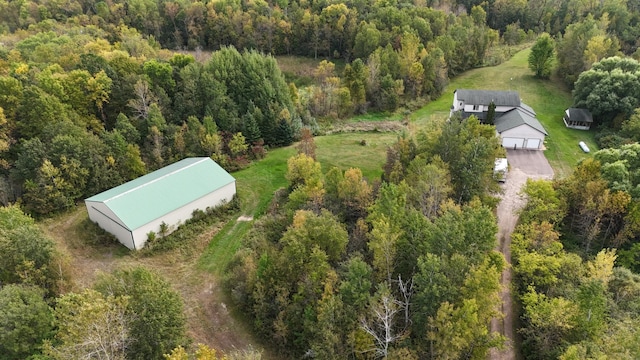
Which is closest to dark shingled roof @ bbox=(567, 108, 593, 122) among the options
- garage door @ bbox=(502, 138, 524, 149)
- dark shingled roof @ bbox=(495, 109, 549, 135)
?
dark shingled roof @ bbox=(495, 109, 549, 135)

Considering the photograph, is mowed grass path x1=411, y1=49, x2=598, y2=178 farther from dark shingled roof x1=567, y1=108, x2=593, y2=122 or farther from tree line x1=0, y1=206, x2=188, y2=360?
tree line x1=0, y1=206, x2=188, y2=360

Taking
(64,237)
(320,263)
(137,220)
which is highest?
(320,263)

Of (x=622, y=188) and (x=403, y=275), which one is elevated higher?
(x=622, y=188)

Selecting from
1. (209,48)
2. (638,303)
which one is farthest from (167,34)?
(638,303)

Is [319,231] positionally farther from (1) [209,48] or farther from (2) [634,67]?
(1) [209,48]

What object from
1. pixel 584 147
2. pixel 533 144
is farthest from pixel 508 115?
pixel 584 147

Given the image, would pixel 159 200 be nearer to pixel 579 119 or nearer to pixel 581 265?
pixel 581 265
